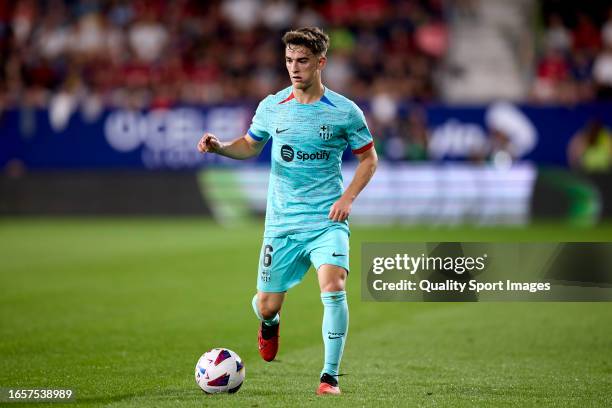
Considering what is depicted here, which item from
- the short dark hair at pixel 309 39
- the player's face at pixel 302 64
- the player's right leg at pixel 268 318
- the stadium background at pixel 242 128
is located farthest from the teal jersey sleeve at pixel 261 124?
the stadium background at pixel 242 128

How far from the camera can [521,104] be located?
2266cm

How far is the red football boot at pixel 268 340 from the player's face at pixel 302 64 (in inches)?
78.7

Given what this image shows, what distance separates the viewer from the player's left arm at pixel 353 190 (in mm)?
7395

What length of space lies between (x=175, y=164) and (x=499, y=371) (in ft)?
54.2

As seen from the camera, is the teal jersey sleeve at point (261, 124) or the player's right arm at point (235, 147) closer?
the player's right arm at point (235, 147)

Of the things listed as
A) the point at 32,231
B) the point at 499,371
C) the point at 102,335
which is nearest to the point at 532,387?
the point at 499,371

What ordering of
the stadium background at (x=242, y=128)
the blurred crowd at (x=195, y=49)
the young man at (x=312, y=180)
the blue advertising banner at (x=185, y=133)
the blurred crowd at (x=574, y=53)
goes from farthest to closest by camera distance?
the blurred crowd at (x=195, y=49) < the blue advertising banner at (x=185, y=133) < the blurred crowd at (x=574, y=53) < the stadium background at (x=242, y=128) < the young man at (x=312, y=180)

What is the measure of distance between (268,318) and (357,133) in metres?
1.63

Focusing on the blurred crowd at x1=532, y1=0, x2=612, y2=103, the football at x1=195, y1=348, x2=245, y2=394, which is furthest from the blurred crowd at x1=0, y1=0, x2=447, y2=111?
the football at x1=195, y1=348, x2=245, y2=394

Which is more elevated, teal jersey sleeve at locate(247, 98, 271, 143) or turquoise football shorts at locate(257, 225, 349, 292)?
teal jersey sleeve at locate(247, 98, 271, 143)

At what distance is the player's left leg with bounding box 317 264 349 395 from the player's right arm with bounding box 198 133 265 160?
3.79 feet

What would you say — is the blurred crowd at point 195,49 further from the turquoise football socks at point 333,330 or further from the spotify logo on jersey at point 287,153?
the turquoise football socks at point 333,330

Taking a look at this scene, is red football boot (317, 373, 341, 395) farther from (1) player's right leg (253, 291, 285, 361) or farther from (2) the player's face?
(2) the player's face

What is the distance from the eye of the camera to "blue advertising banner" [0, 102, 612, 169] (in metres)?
22.7
